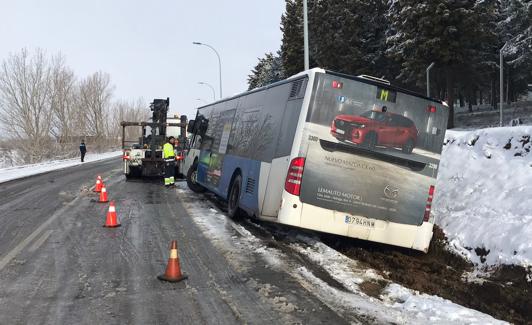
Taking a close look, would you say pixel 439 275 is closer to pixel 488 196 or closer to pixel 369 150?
pixel 369 150

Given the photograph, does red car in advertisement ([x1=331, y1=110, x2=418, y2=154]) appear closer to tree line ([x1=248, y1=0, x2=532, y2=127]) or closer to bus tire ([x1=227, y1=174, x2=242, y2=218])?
A: bus tire ([x1=227, y1=174, x2=242, y2=218])

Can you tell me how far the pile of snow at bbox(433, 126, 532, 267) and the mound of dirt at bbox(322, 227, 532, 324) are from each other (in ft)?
0.90

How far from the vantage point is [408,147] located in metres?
7.54

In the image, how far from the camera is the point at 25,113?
46.0 meters

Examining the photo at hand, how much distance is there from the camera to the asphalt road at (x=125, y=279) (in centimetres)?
A: 456

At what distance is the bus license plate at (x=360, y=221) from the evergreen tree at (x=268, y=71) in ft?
172

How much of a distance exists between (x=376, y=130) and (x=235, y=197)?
3.97 metres

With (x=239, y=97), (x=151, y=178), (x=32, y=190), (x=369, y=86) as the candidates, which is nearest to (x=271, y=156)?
(x=369, y=86)

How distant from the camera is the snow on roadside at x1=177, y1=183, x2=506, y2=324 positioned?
4.73 m

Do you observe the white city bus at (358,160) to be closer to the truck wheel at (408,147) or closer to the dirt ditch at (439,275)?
the truck wheel at (408,147)

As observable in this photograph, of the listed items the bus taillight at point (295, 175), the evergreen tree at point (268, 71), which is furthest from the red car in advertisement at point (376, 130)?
the evergreen tree at point (268, 71)

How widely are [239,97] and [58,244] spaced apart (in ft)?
19.1

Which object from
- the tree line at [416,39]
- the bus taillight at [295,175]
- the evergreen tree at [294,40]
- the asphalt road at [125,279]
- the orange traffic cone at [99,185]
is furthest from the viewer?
the evergreen tree at [294,40]

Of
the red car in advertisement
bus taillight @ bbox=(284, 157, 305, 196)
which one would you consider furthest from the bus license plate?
the red car in advertisement
